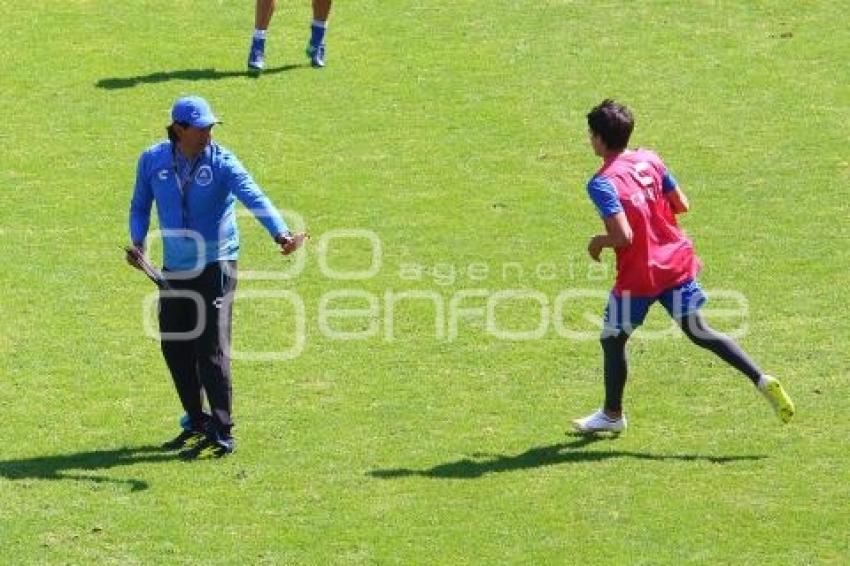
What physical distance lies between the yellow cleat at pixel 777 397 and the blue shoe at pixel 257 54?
871 centimetres

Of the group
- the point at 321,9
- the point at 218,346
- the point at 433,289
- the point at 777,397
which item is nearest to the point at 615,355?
the point at 777,397

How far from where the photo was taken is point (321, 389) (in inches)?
482

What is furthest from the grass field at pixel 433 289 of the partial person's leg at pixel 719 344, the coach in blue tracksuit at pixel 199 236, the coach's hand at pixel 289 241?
the coach's hand at pixel 289 241

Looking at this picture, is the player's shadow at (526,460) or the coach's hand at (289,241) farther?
the player's shadow at (526,460)

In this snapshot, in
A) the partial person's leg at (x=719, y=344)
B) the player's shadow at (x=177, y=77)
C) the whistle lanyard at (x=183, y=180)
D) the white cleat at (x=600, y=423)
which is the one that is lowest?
the white cleat at (x=600, y=423)

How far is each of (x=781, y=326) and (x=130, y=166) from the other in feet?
20.9

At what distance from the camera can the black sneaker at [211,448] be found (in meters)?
11.1

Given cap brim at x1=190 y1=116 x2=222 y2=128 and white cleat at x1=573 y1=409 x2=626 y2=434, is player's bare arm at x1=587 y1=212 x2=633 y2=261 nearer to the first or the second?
white cleat at x1=573 y1=409 x2=626 y2=434

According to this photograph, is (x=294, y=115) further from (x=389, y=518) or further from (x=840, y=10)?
(x=389, y=518)

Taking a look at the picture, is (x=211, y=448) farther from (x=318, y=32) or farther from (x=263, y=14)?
(x=318, y=32)

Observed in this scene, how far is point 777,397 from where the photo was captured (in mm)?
11070

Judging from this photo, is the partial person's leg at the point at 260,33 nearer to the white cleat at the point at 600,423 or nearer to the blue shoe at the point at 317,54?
the blue shoe at the point at 317,54

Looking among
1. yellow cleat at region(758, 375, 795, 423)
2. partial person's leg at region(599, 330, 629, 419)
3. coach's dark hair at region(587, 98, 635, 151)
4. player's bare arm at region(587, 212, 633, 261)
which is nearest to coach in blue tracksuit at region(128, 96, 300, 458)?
player's bare arm at region(587, 212, 633, 261)

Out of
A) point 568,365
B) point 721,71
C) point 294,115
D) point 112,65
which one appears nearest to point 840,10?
point 721,71
